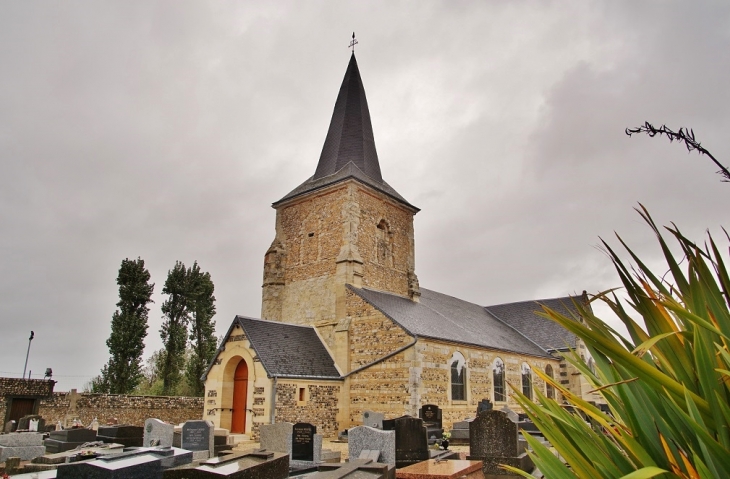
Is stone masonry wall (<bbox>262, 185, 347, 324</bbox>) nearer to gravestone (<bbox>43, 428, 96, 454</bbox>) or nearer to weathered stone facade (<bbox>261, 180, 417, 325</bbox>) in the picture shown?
weathered stone facade (<bbox>261, 180, 417, 325</bbox>)

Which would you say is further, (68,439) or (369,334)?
(369,334)

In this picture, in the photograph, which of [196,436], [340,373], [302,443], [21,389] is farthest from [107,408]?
[302,443]

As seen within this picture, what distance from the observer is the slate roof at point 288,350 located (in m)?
17.1

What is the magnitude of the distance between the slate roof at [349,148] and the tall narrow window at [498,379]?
8575mm

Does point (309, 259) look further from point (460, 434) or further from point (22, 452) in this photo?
point (22, 452)

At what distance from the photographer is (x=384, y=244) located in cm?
2373

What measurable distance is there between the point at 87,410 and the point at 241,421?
6.15m

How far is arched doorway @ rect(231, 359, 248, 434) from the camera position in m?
17.4

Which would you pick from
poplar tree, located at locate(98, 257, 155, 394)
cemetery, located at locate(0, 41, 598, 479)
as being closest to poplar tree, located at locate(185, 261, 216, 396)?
poplar tree, located at locate(98, 257, 155, 394)

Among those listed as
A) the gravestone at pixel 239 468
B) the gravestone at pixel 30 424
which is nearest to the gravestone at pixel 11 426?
the gravestone at pixel 30 424

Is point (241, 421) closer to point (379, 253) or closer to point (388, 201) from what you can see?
point (379, 253)

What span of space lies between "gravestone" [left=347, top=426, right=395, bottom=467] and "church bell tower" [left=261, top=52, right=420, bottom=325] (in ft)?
36.8

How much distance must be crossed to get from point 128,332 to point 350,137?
14.9 m

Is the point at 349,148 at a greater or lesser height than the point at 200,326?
greater
